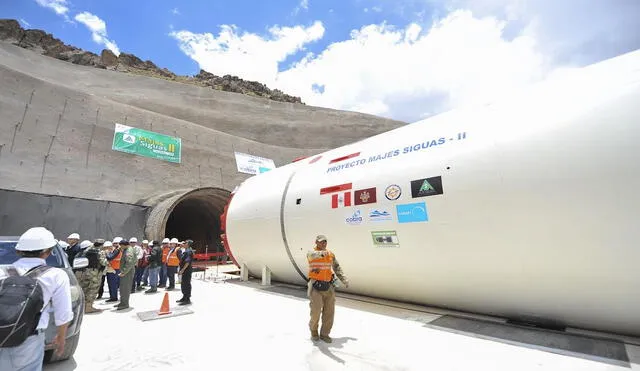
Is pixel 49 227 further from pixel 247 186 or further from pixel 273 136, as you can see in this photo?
pixel 273 136

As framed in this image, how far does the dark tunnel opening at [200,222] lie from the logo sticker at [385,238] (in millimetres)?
11453

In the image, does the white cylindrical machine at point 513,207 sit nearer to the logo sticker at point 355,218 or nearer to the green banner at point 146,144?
the logo sticker at point 355,218

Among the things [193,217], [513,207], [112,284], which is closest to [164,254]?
[112,284]

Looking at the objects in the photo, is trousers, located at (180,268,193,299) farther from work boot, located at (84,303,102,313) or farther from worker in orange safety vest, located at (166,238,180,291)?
worker in orange safety vest, located at (166,238,180,291)

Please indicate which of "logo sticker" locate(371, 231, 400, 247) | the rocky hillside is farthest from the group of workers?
the rocky hillside

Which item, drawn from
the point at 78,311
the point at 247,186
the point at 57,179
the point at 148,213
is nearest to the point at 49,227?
the point at 148,213

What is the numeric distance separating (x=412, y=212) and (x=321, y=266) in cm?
184

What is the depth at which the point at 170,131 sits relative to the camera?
27062mm

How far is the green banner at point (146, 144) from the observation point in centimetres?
2334

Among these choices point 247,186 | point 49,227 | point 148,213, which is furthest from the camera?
point 148,213

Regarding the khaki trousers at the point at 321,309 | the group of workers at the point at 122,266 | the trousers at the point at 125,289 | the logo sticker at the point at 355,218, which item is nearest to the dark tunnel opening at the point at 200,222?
the group of workers at the point at 122,266

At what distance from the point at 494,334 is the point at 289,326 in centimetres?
315

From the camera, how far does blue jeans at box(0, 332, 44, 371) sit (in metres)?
2.16

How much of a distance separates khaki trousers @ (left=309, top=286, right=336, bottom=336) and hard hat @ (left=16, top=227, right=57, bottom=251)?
10.6ft
